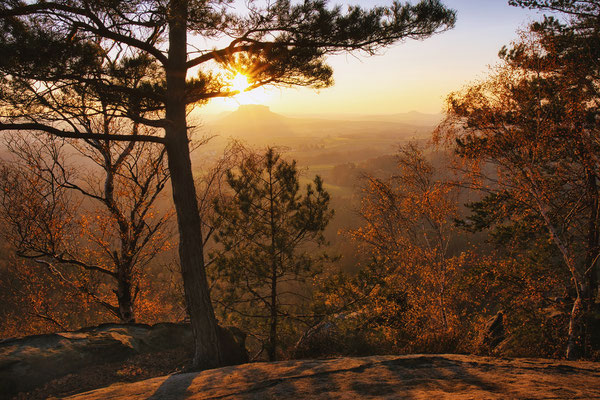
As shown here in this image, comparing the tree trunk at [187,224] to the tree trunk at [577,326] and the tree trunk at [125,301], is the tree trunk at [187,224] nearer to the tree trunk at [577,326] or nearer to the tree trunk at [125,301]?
the tree trunk at [125,301]

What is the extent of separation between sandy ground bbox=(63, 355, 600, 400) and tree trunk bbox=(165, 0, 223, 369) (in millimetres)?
1043

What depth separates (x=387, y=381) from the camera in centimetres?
361

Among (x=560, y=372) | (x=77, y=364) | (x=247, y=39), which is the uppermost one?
(x=247, y=39)

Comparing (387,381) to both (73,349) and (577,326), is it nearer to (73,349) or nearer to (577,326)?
(73,349)

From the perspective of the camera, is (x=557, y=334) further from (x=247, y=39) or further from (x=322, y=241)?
(x=247, y=39)

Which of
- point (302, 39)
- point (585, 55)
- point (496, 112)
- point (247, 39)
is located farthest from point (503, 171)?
point (247, 39)

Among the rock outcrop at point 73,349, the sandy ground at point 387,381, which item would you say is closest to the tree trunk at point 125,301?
the rock outcrop at point 73,349

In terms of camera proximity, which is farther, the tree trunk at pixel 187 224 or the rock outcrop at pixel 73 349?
the tree trunk at pixel 187 224

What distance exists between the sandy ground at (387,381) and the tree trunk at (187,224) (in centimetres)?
104

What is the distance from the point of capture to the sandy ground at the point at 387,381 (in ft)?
10.4

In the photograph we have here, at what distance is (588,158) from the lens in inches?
328

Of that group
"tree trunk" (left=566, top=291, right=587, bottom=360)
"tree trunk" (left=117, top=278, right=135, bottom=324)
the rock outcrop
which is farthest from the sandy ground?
"tree trunk" (left=117, top=278, right=135, bottom=324)

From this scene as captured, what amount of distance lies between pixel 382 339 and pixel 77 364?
7598mm

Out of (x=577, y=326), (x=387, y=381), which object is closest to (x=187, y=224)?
(x=387, y=381)
